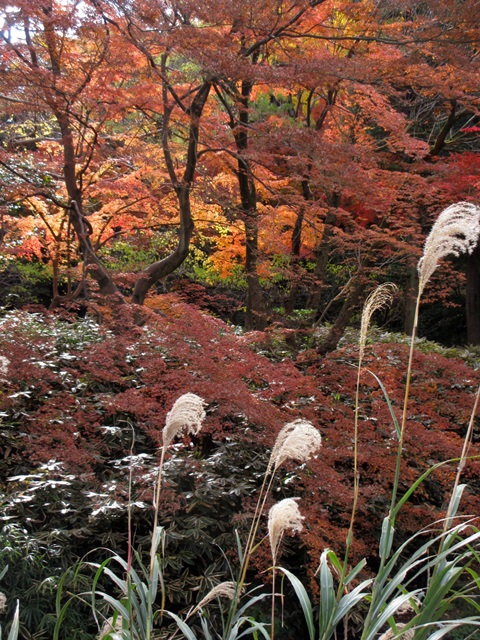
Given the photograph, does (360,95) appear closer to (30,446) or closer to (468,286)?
(468,286)

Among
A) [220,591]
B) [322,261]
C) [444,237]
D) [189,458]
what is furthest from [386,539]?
[322,261]

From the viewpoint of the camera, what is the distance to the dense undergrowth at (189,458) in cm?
261

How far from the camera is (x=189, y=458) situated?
3.11m

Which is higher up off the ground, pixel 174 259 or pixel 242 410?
pixel 174 259

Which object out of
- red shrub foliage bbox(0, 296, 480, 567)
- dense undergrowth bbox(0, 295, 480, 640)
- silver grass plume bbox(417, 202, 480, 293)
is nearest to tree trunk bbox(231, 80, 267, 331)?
red shrub foliage bbox(0, 296, 480, 567)

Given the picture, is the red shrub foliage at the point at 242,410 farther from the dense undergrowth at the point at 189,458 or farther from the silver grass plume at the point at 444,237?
the silver grass plume at the point at 444,237

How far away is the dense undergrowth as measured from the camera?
2611 mm

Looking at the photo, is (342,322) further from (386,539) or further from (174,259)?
(386,539)

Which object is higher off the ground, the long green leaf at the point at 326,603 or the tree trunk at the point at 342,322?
the tree trunk at the point at 342,322

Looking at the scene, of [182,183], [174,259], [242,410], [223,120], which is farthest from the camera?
[223,120]

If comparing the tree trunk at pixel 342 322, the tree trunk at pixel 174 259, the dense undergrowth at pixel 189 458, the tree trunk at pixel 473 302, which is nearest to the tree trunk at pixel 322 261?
the tree trunk at pixel 342 322

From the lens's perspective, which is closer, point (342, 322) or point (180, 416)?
point (180, 416)

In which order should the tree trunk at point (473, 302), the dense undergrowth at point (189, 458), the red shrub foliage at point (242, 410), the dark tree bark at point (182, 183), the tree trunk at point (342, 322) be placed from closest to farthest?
the dense undergrowth at point (189, 458), the red shrub foliage at point (242, 410), the dark tree bark at point (182, 183), the tree trunk at point (342, 322), the tree trunk at point (473, 302)

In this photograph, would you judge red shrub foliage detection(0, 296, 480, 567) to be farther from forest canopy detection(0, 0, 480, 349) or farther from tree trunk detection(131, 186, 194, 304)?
forest canopy detection(0, 0, 480, 349)
